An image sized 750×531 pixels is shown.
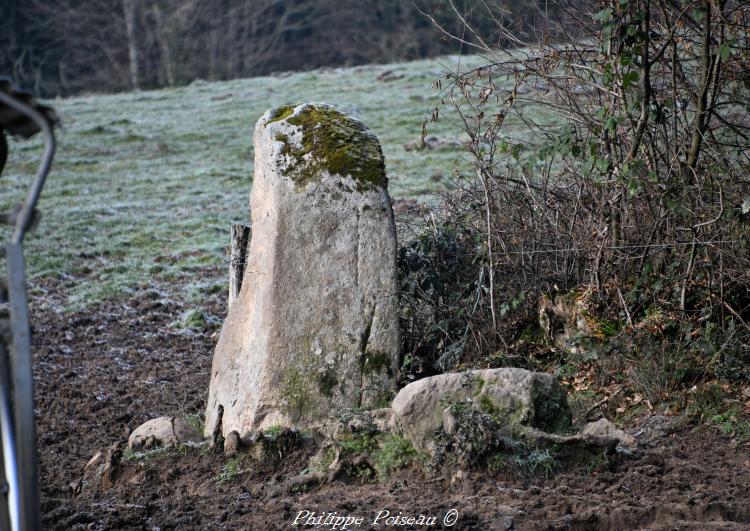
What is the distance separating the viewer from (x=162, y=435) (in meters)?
5.46

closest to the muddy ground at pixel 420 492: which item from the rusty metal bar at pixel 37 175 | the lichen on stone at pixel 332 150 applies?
the lichen on stone at pixel 332 150

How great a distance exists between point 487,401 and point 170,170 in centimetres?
1441

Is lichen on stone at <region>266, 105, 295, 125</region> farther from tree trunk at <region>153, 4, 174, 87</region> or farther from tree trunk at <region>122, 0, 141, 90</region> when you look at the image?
tree trunk at <region>122, 0, 141, 90</region>

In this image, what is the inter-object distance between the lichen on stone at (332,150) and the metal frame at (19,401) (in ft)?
10.6

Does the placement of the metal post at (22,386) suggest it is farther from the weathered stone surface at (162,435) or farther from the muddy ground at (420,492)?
the weathered stone surface at (162,435)

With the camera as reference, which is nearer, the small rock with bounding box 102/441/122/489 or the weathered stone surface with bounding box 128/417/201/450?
the small rock with bounding box 102/441/122/489

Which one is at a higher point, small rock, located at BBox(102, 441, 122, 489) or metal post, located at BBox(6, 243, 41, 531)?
metal post, located at BBox(6, 243, 41, 531)

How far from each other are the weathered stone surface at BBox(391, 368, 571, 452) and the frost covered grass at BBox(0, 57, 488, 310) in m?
2.32

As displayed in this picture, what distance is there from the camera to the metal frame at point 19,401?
259cm

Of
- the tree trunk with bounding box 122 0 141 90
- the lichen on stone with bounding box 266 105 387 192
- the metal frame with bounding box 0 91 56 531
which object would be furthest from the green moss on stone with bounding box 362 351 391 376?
the tree trunk with bounding box 122 0 141 90

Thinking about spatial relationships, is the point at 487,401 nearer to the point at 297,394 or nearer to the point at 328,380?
the point at 328,380

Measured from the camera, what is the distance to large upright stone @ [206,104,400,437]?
5.54 metres

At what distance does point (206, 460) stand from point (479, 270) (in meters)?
2.55

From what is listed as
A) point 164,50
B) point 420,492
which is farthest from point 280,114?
point 164,50
